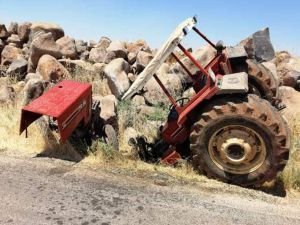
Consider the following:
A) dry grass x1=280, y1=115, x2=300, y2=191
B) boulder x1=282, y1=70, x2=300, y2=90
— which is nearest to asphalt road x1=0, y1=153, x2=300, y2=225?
dry grass x1=280, y1=115, x2=300, y2=191

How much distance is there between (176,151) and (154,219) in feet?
5.77

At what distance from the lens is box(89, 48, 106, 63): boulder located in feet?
38.0

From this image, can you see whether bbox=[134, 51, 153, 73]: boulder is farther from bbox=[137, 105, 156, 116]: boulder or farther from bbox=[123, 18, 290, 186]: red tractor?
bbox=[123, 18, 290, 186]: red tractor

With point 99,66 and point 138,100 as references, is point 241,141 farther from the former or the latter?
point 99,66

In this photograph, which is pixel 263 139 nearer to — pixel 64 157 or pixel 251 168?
pixel 251 168

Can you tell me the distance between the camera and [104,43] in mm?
12977

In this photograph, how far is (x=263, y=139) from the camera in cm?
550

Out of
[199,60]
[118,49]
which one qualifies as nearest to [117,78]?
[199,60]

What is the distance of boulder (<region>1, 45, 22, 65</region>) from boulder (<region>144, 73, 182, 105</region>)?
4.52 m

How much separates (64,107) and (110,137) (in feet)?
3.13

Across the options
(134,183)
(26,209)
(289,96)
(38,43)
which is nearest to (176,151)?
(134,183)

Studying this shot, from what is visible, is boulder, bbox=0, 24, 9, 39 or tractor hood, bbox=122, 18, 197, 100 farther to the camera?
boulder, bbox=0, 24, 9, 39

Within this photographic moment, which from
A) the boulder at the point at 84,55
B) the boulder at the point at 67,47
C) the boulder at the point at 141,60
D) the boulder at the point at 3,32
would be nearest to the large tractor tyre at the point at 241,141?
the boulder at the point at 141,60

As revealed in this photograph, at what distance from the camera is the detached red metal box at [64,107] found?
5969mm
